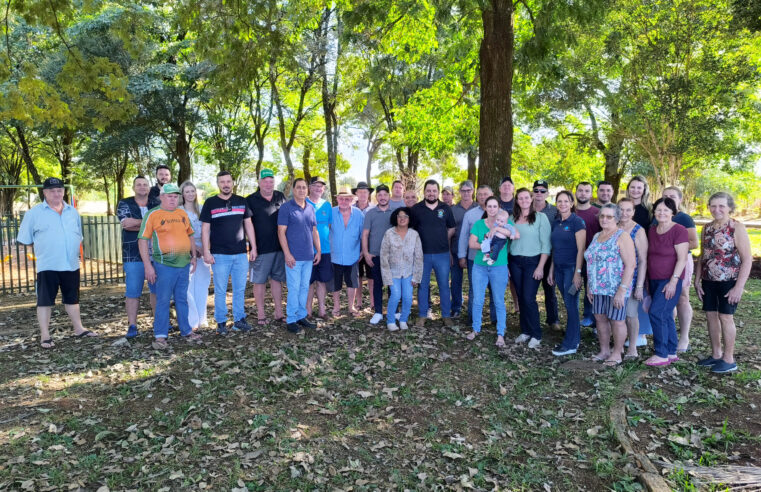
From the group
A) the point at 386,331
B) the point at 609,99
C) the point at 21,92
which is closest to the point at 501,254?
the point at 386,331

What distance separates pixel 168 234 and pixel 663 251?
6361 mm

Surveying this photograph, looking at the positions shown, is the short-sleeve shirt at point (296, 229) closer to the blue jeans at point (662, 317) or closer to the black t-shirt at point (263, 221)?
the black t-shirt at point (263, 221)

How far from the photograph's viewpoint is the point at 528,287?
6.72m

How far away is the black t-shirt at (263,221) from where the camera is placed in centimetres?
710

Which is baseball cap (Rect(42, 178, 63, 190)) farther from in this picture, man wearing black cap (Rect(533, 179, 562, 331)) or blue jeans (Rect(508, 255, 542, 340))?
man wearing black cap (Rect(533, 179, 562, 331))

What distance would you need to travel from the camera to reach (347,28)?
33.8 ft

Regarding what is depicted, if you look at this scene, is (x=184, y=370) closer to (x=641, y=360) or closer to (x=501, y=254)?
(x=501, y=254)

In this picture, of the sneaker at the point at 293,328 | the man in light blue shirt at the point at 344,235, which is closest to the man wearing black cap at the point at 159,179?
the man in light blue shirt at the point at 344,235

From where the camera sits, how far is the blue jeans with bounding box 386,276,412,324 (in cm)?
721

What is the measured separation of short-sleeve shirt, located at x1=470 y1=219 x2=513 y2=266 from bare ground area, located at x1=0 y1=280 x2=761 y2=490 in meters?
1.21

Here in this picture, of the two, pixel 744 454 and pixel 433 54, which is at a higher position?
pixel 433 54

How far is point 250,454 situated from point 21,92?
8451 millimetres

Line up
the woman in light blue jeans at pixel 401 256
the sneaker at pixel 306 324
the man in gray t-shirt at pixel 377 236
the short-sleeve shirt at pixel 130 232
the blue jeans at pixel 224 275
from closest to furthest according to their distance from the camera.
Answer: the short-sleeve shirt at pixel 130 232 → the blue jeans at pixel 224 275 → the woman in light blue jeans at pixel 401 256 → the sneaker at pixel 306 324 → the man in gray t-shirt at pixel 377 236

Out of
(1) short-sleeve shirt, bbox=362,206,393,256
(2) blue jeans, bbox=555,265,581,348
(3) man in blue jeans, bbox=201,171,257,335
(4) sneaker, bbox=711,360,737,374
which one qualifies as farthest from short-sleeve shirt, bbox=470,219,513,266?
(3) man in blue jeans, bbox=201,171,257,335
